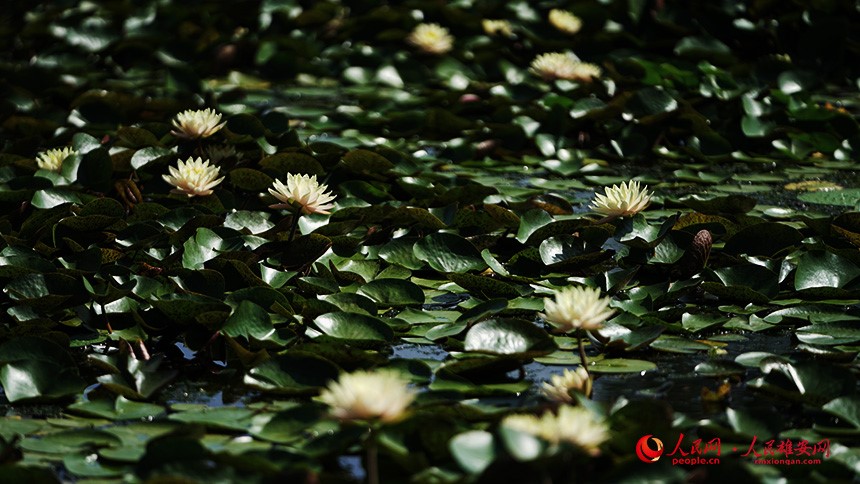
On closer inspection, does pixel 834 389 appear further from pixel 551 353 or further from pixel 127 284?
pixel 127 284

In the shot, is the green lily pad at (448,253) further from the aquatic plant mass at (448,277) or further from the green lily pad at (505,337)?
the green lily pad at (505,337)

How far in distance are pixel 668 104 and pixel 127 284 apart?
264 centimetres

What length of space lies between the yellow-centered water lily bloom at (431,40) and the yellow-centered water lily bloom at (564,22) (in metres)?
0.62

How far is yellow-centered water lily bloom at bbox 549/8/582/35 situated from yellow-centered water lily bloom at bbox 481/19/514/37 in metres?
0.25

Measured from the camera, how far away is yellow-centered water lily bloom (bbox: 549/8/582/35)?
6055 mm

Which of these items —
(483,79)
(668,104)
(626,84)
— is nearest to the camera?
(668,104)

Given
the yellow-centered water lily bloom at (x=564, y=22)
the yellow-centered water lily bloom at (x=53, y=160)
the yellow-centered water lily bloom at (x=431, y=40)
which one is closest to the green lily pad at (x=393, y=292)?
the yellow-centered water lily bloom at (x=53, y=160)

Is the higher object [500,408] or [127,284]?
[127,284]

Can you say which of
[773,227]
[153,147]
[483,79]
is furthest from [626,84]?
[153,147]

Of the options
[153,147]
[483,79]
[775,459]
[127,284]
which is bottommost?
[775,459]

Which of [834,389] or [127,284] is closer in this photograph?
[834,389]

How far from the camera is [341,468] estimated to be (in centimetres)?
201

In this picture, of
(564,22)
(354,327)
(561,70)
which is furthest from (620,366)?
(564,22)

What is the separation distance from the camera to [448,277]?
2.98m
